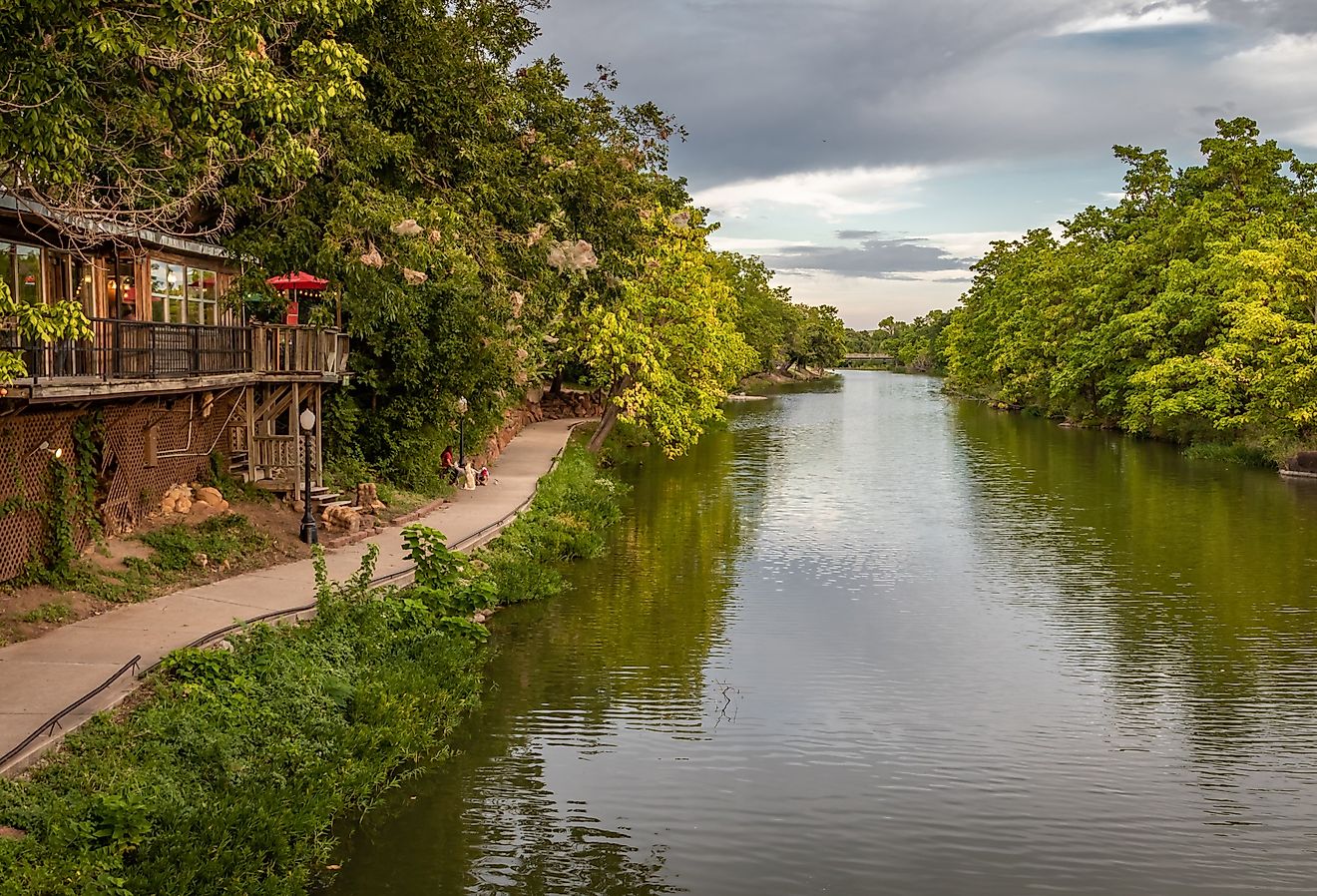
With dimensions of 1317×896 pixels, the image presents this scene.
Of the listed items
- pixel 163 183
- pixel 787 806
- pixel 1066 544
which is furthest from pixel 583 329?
pixel 787 806

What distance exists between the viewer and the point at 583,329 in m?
40.4

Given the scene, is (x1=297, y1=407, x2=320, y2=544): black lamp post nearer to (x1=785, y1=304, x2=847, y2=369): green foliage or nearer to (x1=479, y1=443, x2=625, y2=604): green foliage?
(x1=479, y1=443, x2=625, y2=604): green foliage

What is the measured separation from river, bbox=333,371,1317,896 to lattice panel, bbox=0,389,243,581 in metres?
6.63

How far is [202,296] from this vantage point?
24.3 metres

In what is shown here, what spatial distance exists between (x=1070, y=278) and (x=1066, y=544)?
162ft

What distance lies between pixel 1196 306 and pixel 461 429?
1467 inches

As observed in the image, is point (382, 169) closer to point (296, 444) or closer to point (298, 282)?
point (298, 282)

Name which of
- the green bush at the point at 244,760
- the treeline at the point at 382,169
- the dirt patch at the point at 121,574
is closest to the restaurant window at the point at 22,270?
the treeline at the point at 382,169

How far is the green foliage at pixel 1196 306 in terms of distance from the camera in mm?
45219

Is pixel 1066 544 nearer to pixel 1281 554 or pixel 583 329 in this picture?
pixel 1281 554

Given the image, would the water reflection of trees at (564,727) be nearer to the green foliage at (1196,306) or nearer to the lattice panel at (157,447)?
the lattice panel at (157,447)

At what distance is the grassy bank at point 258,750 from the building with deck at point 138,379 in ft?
13.7

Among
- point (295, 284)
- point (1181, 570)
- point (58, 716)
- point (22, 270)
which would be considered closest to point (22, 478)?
point (22, 270)

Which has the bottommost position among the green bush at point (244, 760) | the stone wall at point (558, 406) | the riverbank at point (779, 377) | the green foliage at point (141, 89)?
the green bush at point (244, 760)
